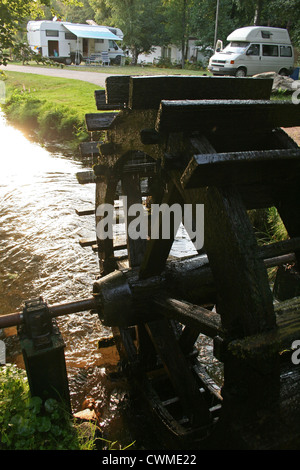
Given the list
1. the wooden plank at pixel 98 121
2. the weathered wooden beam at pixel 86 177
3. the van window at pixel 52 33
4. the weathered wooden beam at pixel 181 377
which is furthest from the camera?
the van window at pixel 52 33

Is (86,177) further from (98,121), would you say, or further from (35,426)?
(35,426)

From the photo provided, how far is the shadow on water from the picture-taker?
12.5 feet

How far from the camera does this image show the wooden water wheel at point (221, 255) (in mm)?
1794

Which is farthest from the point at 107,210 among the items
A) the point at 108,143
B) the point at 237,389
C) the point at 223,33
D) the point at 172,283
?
the point at 223,33

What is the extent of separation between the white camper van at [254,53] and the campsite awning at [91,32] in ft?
59.1

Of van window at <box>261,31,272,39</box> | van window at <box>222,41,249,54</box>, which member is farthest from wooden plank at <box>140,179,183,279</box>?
van window at <box>261,31,272,39</box>

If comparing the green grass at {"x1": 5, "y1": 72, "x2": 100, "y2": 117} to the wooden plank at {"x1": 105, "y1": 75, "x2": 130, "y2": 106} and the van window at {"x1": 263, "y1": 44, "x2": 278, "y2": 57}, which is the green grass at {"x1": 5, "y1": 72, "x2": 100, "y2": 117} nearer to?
the van window at {"x1": 263, "y1": 44, "x2": 278, "y2": 57}

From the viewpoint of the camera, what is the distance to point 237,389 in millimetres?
1830

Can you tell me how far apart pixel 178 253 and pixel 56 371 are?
4485 millimetres

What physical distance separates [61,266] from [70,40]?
35.5 metres

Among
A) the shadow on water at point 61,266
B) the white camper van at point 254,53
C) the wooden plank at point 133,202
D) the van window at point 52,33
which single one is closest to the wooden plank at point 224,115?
the wooden plank at point 133,202

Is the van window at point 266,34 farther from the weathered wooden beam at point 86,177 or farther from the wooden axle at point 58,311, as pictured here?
the wooden axle at point 58,311

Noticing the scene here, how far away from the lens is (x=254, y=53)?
20500mm
